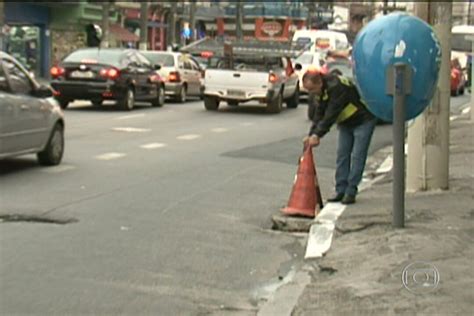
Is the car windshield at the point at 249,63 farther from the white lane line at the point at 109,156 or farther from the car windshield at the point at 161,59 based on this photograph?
the white lane line at the point at 109,156

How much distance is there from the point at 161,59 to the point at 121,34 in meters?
24.9

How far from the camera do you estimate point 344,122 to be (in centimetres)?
969

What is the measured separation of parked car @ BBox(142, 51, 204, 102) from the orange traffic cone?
19105 mm

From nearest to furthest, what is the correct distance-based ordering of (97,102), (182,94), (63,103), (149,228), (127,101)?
(149,228), (63,103), (127,101), (97,102), (182,94)

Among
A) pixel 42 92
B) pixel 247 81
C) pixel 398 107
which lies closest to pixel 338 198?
pixel 398 107

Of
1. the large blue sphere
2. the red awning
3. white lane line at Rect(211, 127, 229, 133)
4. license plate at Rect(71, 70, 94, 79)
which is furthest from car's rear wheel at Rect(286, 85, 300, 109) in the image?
the red awning

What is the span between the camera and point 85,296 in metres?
6.40

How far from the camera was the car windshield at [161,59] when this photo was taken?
2902cm

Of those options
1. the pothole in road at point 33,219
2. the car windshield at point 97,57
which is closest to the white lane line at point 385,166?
the pothole in road at point 33,219

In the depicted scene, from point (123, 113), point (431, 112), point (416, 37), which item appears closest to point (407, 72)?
point (416, 37)

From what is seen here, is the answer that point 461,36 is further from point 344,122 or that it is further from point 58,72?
point 58,72

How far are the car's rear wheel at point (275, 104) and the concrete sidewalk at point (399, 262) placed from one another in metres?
15.4

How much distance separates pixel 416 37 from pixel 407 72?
555 mm

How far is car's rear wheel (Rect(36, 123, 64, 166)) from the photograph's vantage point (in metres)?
12.7
